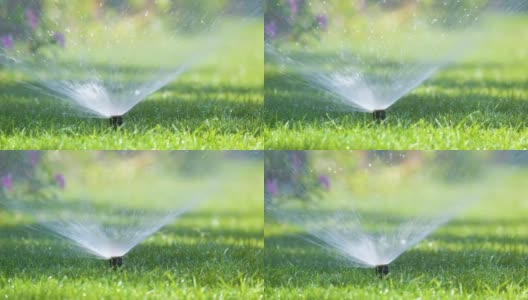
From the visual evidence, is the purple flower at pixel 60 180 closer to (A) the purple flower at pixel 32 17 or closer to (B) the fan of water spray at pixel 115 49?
(B) the fan of water spray at pixel 115 49

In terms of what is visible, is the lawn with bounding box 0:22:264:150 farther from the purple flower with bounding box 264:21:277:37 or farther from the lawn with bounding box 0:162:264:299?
the lawn with bounding box 0:162:264:299

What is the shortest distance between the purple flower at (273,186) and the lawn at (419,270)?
0.35 meters

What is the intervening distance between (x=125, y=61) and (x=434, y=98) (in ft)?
8.40

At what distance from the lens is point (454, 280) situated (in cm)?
658

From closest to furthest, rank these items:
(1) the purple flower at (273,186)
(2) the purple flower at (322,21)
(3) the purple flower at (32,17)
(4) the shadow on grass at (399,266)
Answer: (4) the shadow on grass at (399,266), (1) the purple flower at (273,186), (2) the purple flower at (322,21), (3) the purple flower at (32,17)

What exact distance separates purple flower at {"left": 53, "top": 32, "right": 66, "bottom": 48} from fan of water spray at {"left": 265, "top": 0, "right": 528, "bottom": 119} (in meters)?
1.93

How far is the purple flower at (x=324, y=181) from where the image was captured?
8.20m

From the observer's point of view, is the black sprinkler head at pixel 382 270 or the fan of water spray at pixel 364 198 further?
the fan of water spray at pixel 364 198

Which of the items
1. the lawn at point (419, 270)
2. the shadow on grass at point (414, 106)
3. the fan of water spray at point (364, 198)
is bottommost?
the lawn at point (419, 270)

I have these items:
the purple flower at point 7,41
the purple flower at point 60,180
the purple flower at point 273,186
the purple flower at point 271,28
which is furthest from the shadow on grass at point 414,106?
the purple flower at point 7,41

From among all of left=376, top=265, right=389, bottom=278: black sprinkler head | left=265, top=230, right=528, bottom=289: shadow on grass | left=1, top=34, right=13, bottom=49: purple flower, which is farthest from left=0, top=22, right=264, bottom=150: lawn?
left=376, top=265, right=389, bottom=278: black sprinkler head

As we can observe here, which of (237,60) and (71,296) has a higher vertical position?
(237,60)

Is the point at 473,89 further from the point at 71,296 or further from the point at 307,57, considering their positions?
the point at 71,296

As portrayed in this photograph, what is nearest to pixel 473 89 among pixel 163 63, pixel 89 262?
pixel 163 63
